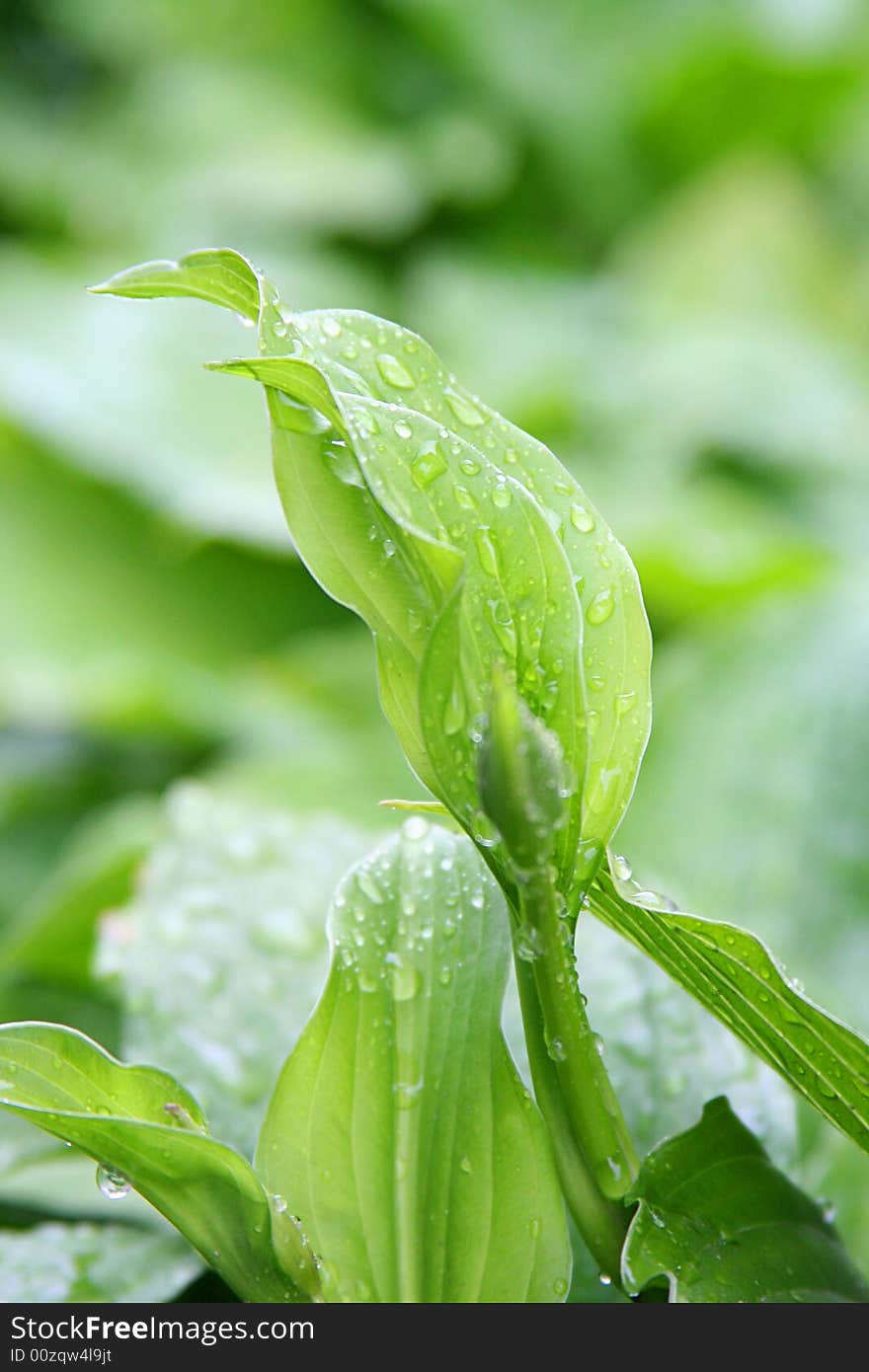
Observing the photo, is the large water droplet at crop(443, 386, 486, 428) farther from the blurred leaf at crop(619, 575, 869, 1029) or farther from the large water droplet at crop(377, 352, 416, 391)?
the blurred leaf at crop(619, 575, 869, 1029)

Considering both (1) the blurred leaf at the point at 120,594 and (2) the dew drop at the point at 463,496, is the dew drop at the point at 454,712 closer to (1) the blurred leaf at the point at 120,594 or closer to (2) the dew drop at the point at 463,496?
(2) the dew drop at the point at 463,496

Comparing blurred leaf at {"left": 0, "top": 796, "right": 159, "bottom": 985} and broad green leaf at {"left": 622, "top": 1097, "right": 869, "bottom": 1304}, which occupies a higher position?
blurred leaf at {"left": 0, "top": 796, "right": 159, "bottom": 985}

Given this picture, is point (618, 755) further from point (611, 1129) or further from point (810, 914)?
point (810, 914)

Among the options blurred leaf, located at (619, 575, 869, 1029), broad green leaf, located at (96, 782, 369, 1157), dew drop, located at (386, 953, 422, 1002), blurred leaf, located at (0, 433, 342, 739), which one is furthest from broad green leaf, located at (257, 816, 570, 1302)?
blurred leaf, located at (0, 433, 342, 739)

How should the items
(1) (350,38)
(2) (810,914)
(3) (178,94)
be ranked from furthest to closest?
(1) (350,38), (3) (178,94), (2) (810,914)
